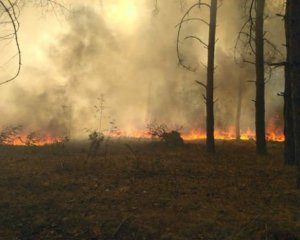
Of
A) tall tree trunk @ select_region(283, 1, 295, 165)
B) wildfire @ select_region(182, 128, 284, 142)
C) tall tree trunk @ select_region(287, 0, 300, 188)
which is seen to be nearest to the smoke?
wildfire @ select_region(182, 128, 284, 142)

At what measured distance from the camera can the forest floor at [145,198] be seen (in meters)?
6.69

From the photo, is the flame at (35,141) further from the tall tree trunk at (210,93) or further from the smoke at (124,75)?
the tall tree trunk at (210,93)

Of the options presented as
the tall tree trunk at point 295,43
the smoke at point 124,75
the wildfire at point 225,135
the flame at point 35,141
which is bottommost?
the flame at point 35,141

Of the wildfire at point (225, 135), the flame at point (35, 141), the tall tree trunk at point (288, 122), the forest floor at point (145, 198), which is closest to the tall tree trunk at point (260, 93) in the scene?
the forest floor at point (145, 198)

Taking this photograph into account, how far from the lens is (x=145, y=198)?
26.7 ft

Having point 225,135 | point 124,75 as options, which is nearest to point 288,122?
point 225,135

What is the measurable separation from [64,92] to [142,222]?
881 inches

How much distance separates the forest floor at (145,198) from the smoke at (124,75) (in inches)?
618

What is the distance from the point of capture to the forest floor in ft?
21.9

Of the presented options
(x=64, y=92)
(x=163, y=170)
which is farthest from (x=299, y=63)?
(x=64, y=92)

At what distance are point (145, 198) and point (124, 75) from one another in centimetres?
2517

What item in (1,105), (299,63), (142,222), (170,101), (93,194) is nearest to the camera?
(142,222)

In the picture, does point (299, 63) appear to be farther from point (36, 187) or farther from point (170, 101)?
point (170, 101)

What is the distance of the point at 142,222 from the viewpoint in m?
6.93
